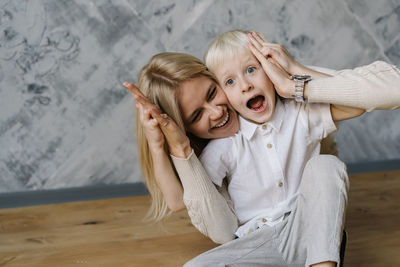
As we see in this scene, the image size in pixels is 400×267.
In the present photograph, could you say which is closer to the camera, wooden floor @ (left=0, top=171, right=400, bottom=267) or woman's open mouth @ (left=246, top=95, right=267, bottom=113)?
woman's open mouth @ (left=246, top=95, right=267, bottom=113)

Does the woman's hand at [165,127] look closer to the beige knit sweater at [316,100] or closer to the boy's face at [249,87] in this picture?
the beige knit sweater at [316,100]

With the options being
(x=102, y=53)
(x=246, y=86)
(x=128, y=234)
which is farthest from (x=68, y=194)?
(x=246, y=86)

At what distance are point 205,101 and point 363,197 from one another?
92cm

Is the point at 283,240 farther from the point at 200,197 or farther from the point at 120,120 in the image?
the point at 120,120

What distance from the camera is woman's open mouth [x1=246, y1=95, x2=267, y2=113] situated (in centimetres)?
113

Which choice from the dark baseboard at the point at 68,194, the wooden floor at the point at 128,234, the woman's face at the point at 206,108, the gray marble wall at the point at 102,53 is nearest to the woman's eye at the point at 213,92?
the woman's face at the point at 206,108

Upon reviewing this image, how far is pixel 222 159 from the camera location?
1171 millimetres

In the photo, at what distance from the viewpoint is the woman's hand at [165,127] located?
1071 mm

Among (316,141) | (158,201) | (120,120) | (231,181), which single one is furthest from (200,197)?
(120,120)

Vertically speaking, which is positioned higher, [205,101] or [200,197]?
[205,101]

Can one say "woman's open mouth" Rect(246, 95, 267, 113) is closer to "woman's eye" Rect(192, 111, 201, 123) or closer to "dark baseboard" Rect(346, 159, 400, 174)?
"woman's eye" Rect(192, 111, 201, 123)

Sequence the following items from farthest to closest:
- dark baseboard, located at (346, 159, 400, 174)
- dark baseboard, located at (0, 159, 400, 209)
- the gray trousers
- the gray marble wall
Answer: dark baseboard, located at (346, 159, 400, 174) → dark baseboard, located at (0, 159, 400, 209) → the gray marble wall → the gray trousers

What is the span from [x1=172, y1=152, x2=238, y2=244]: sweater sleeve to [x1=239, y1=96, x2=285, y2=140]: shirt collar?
15 cm

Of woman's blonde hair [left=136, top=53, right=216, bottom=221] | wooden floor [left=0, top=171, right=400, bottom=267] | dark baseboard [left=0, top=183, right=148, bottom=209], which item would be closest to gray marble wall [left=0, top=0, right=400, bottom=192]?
dark baseboard [left=0, top=183, right=148, bottom=209]
